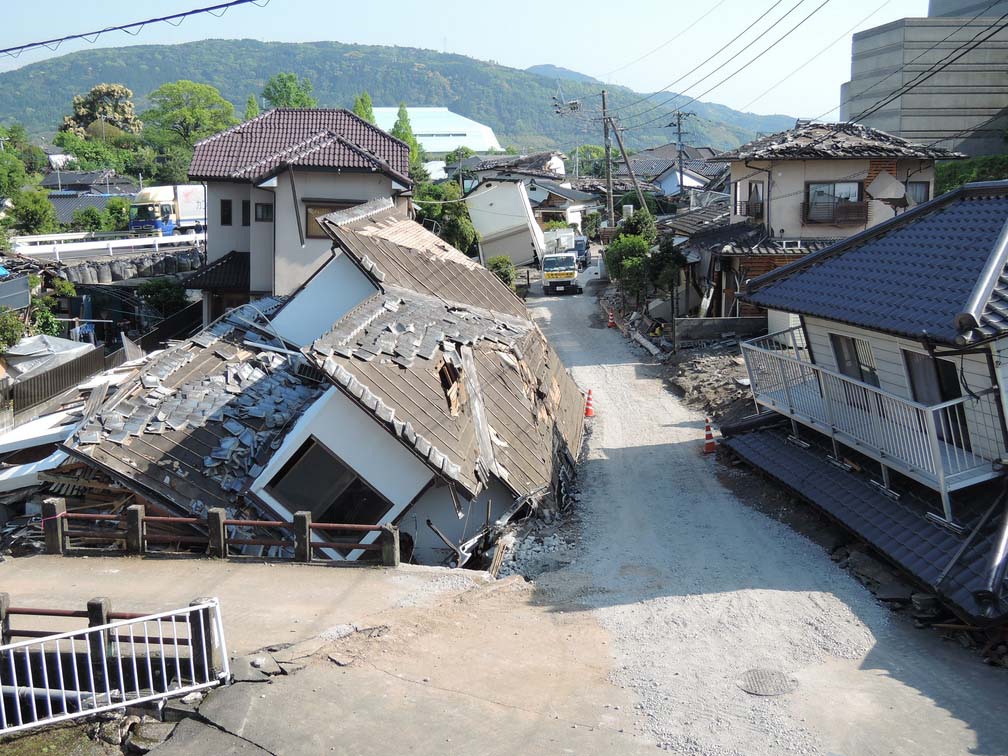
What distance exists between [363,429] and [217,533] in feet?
8.99

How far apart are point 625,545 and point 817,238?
58.7 ft

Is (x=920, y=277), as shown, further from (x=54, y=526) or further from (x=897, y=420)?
(x=54, y=526)

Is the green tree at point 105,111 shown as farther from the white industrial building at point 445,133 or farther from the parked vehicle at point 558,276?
the parked vehicle at point 558,276

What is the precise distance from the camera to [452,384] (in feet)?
50.4

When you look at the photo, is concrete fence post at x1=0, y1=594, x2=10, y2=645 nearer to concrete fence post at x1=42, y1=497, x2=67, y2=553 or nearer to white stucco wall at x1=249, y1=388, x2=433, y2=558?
concrete fence post at x1=42, y1=497, x2=67, y2=553

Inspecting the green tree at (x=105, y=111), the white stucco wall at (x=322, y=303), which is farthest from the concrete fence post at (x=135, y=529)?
the green tree at (x=105, y=111)

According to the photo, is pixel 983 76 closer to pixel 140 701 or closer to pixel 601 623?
pixel 601 623

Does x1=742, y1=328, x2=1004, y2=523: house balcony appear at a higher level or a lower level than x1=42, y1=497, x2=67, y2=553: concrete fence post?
higher

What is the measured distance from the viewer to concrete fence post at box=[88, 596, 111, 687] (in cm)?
905

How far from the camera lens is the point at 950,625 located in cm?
1031

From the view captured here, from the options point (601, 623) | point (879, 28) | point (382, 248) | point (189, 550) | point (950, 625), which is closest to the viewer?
point (950, 625)

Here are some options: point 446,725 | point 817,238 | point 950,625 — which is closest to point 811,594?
point 950,625

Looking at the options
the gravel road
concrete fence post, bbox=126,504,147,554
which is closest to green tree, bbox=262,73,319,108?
the gravel road

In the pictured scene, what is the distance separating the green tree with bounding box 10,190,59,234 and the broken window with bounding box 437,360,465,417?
55.1 m
